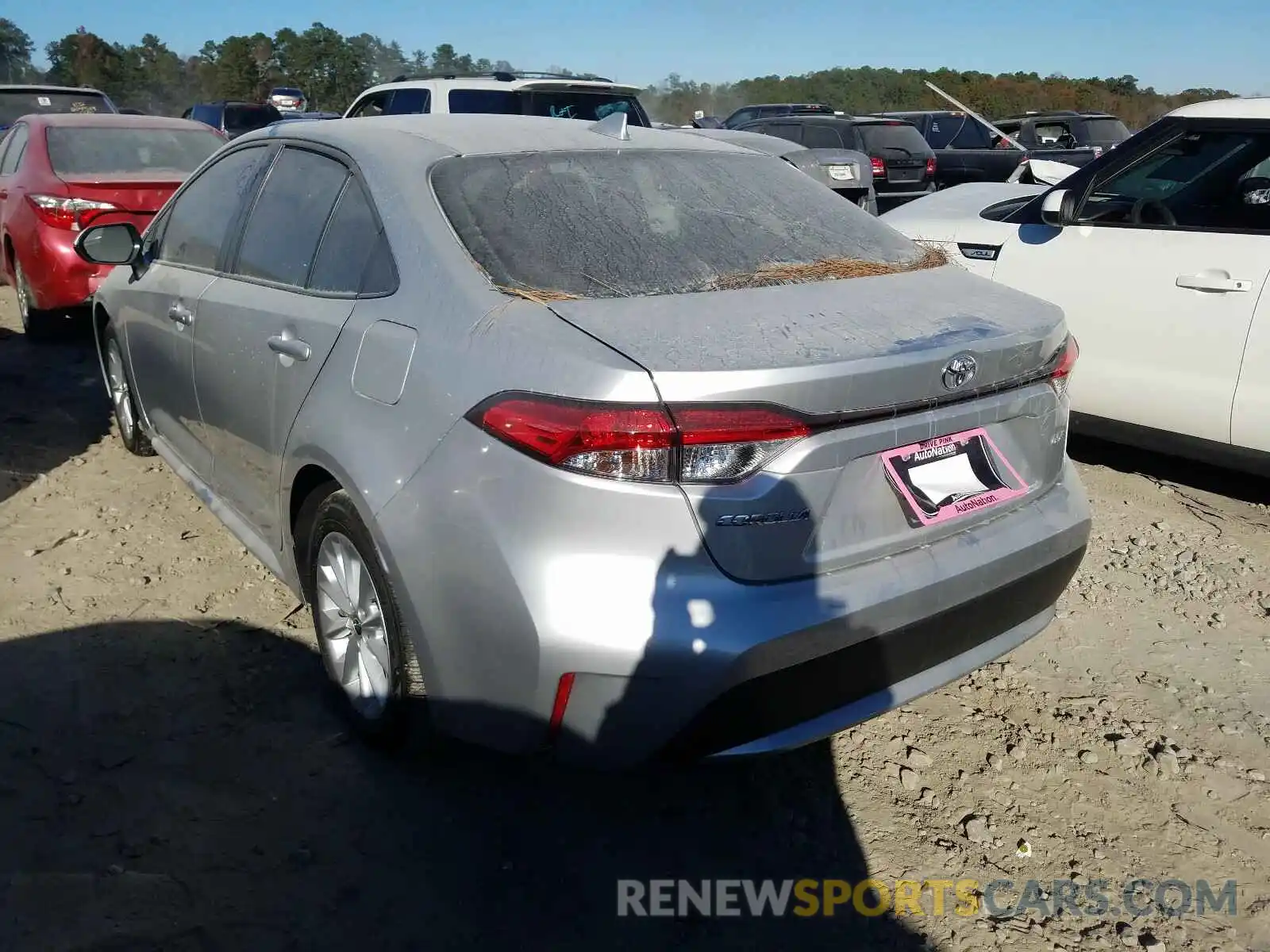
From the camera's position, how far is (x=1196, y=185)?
177 inches

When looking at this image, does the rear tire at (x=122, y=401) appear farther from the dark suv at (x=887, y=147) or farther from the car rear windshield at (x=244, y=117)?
the car rear windshield at (x=244, y=117)

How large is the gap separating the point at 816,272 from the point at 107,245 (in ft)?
9.27

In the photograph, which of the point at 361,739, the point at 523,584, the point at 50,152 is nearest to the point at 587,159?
the point at 523,584

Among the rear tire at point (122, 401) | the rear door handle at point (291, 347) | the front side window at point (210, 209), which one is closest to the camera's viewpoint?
the rear door handle at point (291, 347)

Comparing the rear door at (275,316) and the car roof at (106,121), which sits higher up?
the car roof at (106,121)

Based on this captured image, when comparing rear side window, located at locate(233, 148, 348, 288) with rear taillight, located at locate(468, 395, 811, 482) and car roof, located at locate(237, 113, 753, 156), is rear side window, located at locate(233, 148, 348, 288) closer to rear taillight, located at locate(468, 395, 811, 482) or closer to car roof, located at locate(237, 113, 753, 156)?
car roof, located at locate(237, 113, 753, 156)

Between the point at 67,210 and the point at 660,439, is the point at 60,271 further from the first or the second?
the point at 660,439

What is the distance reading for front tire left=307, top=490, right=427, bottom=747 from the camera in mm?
2416

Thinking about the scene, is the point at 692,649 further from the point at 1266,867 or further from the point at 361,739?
the point at 1266,867

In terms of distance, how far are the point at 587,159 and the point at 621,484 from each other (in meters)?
1.28

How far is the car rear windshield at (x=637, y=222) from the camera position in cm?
238

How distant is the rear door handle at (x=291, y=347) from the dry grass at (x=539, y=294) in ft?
2.26

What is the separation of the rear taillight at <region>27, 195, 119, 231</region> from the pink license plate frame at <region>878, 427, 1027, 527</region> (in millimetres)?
6131

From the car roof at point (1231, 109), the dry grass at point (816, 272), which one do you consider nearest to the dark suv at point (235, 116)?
the car roof at point (1231, 109)
